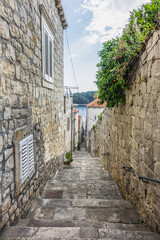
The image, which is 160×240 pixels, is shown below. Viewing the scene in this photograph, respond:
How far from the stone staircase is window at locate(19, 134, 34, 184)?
656mm

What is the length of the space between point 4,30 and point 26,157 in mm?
1875

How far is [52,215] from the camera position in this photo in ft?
8.79

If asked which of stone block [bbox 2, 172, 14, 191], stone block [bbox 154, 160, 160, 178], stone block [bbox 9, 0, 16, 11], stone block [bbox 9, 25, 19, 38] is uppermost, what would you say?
stone block [bbox 9, 0, 16, 11]

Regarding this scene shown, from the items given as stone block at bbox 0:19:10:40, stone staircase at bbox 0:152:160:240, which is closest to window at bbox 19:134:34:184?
stone staircase at bbox 0:152:160:240

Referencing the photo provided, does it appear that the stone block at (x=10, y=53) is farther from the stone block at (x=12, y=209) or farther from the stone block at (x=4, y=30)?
the stone block at (x=12, y=209)

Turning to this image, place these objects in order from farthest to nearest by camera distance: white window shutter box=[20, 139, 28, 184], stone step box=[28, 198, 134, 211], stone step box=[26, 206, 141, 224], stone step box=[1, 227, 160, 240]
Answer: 1. stone step box=[28, 198, 134, 211]
2. stone step box=[26, 206, 141, 224]
3. white window shutter box=[20, 139, 28, 184]
4. stone step box=[1, 227, 160, 240]

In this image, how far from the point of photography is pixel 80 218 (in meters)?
2.61

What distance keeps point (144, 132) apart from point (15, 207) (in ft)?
7.36

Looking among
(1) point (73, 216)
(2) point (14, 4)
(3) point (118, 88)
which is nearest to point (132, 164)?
(1) point (73, 216)

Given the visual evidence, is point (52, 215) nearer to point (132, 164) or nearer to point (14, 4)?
point (132, 164)

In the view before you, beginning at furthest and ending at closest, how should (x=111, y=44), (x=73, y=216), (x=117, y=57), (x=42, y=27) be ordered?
(x=111, y=44) → (x=42, y=27) → (x=117, y=57) → (x=73, y=216)

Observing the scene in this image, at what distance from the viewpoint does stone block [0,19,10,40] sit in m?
1.95

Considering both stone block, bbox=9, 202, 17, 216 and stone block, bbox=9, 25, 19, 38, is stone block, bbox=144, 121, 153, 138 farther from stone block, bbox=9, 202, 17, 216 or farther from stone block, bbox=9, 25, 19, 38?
stone block, bbox=9, 25, 19, 38

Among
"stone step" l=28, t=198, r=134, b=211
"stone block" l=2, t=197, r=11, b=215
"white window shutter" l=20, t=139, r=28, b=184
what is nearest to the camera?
"stone block" l=2, t=197, r=11, b=215
